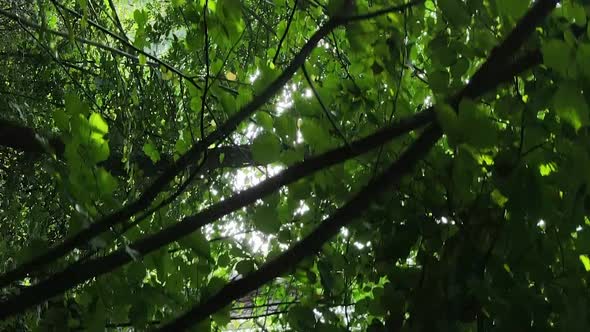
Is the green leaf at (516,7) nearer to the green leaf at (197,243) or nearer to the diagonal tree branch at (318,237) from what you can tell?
the diagonal tree branch at (318,237)

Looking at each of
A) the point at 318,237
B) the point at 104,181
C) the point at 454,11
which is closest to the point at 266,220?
the point at 318,237

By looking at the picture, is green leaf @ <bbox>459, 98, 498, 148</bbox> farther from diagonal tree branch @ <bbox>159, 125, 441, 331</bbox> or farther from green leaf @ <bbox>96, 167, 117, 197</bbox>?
green leaf @ <bbox>96, 167, 117, 197</bbox>

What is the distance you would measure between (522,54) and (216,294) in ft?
1.21

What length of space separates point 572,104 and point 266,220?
300 mm

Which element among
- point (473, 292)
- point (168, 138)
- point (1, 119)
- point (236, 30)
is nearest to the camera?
point (473, 292)

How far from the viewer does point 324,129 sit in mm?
597

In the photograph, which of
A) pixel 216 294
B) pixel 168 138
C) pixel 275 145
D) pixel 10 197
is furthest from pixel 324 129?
pixel 10 197

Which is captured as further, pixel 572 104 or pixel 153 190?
pixel 153 190

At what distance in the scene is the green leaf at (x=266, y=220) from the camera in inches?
22.7

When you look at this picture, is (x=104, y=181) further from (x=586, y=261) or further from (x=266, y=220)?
(x=586, y=261)

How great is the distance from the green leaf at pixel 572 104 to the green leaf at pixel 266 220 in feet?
0.94

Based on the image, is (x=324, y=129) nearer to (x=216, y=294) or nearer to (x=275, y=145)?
(x=275, y=145)

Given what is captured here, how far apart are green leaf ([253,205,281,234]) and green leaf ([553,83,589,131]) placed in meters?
0.29

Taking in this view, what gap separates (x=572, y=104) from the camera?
0.41 metres
